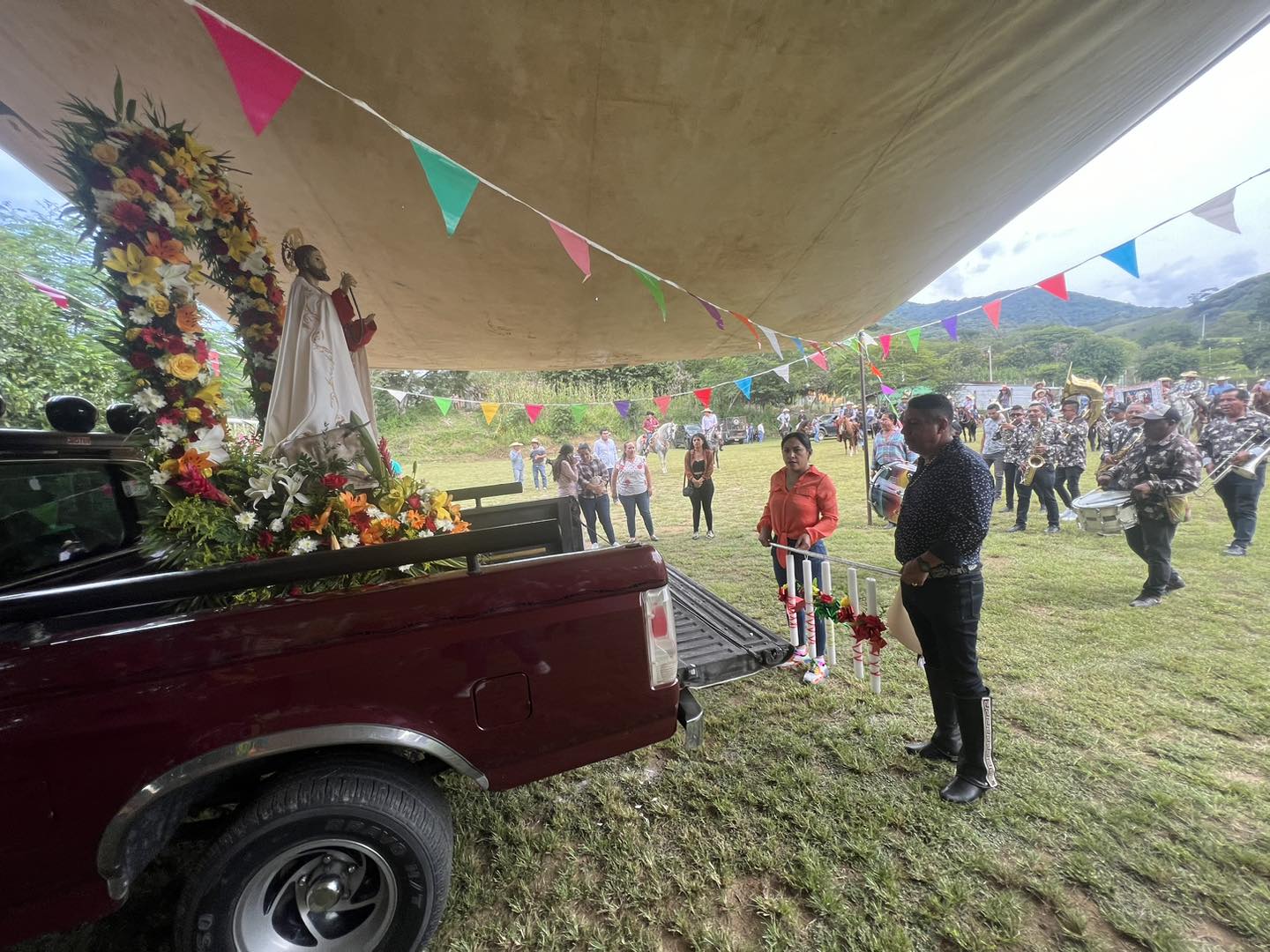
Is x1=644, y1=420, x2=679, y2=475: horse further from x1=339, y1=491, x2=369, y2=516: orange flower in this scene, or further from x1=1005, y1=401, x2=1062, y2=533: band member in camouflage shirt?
x1=339, y1=491, x2=369, y2=516: orange flower

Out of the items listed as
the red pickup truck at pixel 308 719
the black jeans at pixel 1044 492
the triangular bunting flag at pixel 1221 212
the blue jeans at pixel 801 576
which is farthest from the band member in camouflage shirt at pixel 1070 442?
the red pickup truck at pixel 308 719

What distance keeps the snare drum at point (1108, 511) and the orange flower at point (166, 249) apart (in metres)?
7.21

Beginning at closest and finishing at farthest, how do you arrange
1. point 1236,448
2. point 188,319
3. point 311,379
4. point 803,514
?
point 188,319
point 311,379
point 803,514
point 1236,448

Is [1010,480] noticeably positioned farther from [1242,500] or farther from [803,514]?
[803,514]

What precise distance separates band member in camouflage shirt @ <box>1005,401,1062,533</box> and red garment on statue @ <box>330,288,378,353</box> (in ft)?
28.0

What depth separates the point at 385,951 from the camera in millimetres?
1503

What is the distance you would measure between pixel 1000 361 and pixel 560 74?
37124mm

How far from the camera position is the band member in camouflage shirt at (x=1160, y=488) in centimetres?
426

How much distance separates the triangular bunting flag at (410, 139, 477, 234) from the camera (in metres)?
2.15

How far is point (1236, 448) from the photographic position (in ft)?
17.2

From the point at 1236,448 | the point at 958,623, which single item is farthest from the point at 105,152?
the point at 1236,448

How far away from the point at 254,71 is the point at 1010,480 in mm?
9877

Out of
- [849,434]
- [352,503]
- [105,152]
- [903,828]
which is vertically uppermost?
[105,152]

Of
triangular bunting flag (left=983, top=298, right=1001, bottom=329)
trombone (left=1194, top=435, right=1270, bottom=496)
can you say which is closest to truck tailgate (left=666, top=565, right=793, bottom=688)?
triangular bunting flag (left=983, top=298, right=1001, bottom=329)
